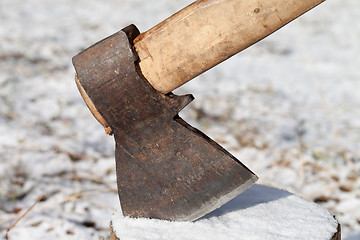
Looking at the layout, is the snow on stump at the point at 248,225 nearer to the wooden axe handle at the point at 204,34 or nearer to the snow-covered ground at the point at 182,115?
the wooden axe handle at the point at 204,34

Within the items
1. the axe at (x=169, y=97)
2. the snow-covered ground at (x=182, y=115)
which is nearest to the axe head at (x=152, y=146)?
the axe at (x=169, y=97)

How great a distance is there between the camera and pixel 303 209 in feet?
5.64

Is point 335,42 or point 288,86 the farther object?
point 335,42

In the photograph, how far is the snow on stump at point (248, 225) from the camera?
1.54 metres

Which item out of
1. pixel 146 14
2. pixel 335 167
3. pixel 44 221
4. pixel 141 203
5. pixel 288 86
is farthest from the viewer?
pixel 146 14

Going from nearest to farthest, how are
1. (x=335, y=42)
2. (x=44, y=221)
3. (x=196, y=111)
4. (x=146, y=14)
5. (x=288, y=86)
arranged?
(x=44, y=221) < (x=196, y=111) < (x=288, y=86) < (x=335, y=42) < (x=146, y=14)

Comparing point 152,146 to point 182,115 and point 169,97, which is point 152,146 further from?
point 182,115

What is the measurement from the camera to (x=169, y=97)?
5.11 feet

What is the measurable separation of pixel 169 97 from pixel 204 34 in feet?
0.85

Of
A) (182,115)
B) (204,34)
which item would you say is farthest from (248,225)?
(182,115)

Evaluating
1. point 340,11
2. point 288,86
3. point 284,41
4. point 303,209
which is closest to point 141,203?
point 303,209

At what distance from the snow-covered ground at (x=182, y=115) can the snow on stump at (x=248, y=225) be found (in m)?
1.13

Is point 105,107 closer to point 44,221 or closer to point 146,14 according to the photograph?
point 44,221

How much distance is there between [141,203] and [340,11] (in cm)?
605
